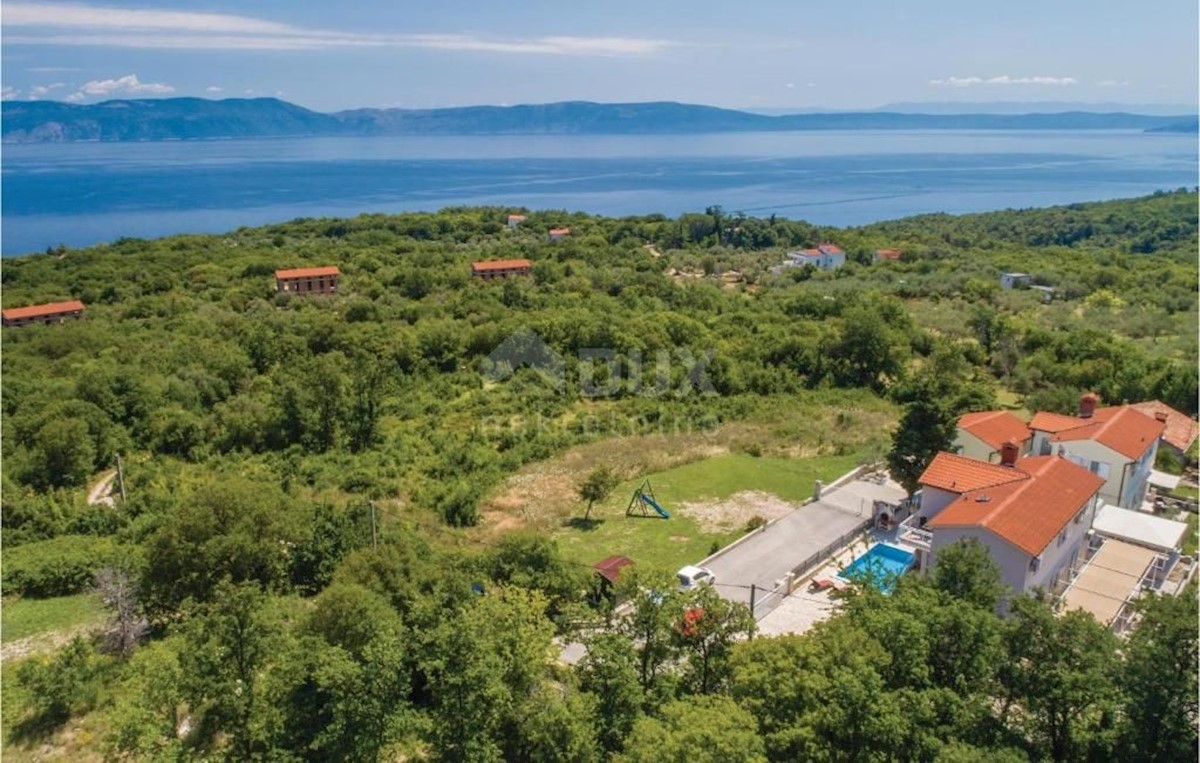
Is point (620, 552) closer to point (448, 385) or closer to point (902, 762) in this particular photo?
point (902, 762)

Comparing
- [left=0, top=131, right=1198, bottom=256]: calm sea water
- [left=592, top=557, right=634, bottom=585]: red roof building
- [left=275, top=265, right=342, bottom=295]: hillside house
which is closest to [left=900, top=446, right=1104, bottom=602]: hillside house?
[left=592, top=557, right=634, bottom=585]: red roof building

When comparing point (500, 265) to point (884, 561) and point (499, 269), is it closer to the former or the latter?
point (499, 269)

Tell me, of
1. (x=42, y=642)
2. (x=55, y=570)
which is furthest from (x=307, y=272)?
(x=42, y=642)

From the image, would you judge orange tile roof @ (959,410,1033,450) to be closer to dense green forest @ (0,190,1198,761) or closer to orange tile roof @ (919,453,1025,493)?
dense green forest @ (0,190,1198,761)

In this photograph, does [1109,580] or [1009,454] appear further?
[1009,454]

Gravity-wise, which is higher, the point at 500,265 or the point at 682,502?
the point at 500,265

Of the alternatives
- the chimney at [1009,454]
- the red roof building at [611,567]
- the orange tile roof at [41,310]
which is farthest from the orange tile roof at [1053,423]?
the orange tile roof at [41,310]
